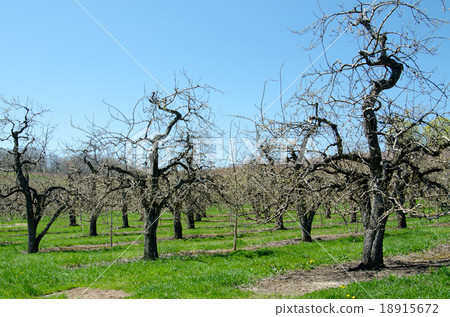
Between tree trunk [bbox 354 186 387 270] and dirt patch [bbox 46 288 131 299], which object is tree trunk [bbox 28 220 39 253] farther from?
tree trunk [bbox 354 186 387 270]

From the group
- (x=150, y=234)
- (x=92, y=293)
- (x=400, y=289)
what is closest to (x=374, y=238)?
(x=400, y=289)

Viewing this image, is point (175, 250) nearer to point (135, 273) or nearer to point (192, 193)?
point (192, 193)

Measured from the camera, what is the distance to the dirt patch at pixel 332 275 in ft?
23.7

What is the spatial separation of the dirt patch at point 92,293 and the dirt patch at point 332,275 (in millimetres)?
2610

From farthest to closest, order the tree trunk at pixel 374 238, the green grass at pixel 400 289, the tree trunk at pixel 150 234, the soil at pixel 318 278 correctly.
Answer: the tree trunk at pixel 150 234
the tree trunk at pixel 374 238
the soil at pixel 318 278
the green grass at pixel 400 289

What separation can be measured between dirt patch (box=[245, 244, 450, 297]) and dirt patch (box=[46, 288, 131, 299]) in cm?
261

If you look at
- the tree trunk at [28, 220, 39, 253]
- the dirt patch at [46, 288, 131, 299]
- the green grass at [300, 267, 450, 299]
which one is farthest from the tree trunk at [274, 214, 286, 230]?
the tree trunk at [28, 220, 39, 253]

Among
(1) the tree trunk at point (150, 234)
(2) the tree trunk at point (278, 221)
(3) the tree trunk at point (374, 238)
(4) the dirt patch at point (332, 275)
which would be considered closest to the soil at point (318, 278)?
(4) the dirt patch at point (332, 275)

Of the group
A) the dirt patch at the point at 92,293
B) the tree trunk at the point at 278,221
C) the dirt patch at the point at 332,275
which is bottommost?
the dirt patch at the point at 332,275

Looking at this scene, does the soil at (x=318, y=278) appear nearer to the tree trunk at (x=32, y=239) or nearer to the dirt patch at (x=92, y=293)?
the dirt patch at (x=92, y=293)

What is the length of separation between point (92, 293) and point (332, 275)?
5.10 meters

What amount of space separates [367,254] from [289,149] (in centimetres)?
309

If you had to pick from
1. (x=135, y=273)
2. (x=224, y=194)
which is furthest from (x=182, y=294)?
(x=224, y=194)

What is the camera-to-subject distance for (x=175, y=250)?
1530 centimetres
